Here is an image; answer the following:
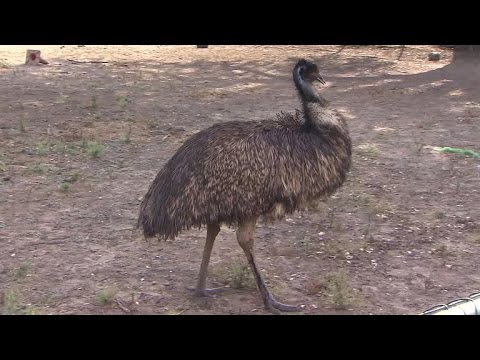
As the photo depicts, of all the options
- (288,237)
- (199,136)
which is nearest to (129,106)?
(288,237)

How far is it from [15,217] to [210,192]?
240 cm

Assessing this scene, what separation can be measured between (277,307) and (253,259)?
1.12 ft

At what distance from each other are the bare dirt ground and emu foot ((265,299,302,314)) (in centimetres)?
8

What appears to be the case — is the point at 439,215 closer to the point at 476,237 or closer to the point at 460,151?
the point at 476,237

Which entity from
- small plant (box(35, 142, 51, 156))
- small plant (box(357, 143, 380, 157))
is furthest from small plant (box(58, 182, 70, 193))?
small plant (box(357, 143, 380, 157))

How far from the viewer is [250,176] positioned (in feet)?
13.0

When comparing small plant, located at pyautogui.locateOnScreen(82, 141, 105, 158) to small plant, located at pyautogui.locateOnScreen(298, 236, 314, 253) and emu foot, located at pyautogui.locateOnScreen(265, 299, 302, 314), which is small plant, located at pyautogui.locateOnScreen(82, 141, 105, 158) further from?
emu foot, located at pyautogui.locateOnScreen(265, 299, 302, 314)

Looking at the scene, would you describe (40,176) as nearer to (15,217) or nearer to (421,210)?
(15,217)

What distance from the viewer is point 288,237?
5.33m

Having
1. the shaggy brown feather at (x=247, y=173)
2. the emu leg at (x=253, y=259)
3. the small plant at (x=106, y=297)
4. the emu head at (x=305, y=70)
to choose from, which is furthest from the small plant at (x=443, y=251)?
the small plant at (x=106, y=297)

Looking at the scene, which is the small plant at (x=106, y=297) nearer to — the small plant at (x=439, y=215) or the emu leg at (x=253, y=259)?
the emu leg at (x=253, y=259)

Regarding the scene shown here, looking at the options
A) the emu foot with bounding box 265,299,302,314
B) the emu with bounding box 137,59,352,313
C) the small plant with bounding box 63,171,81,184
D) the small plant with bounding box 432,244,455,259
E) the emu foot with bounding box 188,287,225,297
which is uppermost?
the emu with bounding box 137,59,352,313

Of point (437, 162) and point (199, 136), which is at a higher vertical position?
point (199, 136)

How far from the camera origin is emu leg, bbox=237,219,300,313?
407cm
